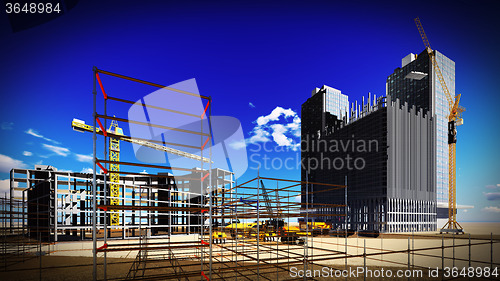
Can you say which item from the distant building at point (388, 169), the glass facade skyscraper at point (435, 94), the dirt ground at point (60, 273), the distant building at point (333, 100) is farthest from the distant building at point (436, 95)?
the dirt ground at point (60, 273)

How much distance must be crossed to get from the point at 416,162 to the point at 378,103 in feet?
37.0

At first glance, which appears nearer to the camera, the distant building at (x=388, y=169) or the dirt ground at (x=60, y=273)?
the dirt ground at (x=60, y=273)

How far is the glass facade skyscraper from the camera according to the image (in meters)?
53.0

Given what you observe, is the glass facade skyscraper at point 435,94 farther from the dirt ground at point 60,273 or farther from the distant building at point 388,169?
the dirt ground at point 60,273

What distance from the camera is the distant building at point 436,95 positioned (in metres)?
52.6

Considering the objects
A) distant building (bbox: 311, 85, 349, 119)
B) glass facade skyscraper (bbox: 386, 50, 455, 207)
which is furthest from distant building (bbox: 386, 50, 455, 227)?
distant building (bbox: 311, 85, 349, 119)

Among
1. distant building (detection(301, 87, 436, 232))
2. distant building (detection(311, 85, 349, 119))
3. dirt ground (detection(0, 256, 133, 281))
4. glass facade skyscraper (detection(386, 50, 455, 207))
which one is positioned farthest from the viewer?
distant building (detection(311, 85, 349, 119))

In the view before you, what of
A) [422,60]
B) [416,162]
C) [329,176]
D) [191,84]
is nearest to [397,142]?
[416,162]

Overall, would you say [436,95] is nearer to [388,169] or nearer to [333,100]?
[388,169]

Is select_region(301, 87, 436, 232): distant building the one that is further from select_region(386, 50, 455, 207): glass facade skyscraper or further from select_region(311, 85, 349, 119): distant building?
select_region(311, 85, 349, 119): distant building

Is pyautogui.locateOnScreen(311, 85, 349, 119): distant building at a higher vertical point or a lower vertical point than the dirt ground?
higher

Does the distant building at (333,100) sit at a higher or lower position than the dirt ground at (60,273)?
higher

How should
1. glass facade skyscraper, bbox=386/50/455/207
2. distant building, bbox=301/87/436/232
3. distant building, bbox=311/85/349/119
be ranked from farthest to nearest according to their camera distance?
1. distant building, bbox=311/85/349/119
2. glass facade skyscraper, bbox=386/50/455/207
3. distant building, bbox=301/87/436/232

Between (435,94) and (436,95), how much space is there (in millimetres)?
442
